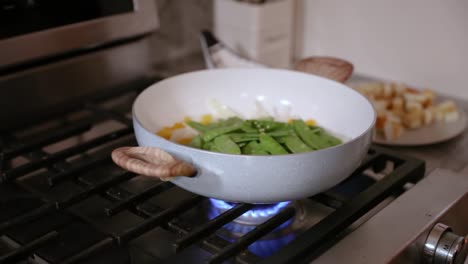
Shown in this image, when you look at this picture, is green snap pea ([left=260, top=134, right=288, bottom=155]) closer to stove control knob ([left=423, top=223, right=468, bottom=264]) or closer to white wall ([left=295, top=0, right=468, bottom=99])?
stove control knob ([left=423, top=223, right=468, bottom=264])

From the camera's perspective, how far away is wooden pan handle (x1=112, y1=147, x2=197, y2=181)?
0.43 m

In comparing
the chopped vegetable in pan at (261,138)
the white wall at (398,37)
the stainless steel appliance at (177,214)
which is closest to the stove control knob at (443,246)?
the stainless steel appliance at (177,214)

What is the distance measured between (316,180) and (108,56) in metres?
0.47

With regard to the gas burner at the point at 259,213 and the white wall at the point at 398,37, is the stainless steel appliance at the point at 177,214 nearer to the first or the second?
the gas burner at the point at 259,213

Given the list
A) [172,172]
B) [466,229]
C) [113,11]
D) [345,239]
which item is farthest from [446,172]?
[113,11]

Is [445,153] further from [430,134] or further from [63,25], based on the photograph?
[63,25]

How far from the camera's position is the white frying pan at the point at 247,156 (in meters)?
0.46

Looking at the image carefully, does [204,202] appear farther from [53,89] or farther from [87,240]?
[53,89]

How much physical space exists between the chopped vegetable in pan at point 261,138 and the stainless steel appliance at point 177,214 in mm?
55

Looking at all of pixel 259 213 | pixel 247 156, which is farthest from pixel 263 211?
pixel 247 156

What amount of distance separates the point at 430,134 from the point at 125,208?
1.55 ft

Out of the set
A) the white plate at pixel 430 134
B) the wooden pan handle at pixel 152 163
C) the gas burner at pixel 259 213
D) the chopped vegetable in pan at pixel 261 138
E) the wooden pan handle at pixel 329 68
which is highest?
the wooden pan handle at pixel 329 68

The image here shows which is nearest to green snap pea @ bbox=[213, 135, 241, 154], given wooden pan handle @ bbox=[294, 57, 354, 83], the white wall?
wooden pan handle @ bbox=[294, 57, 354, 83]

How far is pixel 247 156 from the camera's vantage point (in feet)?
1.49
